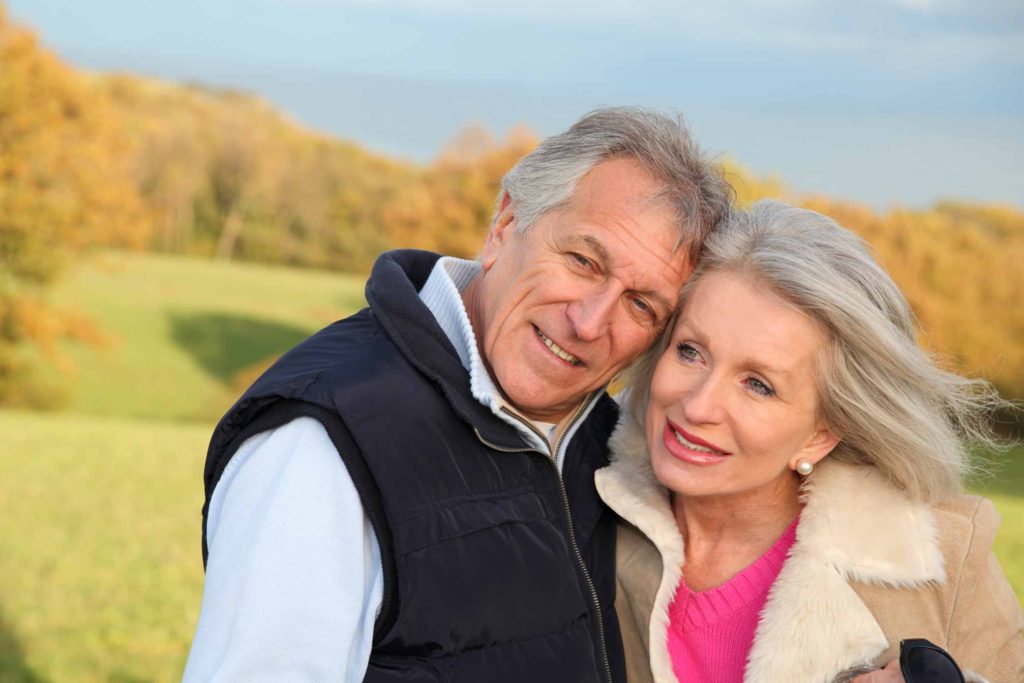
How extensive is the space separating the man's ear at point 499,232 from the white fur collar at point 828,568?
0.76 m

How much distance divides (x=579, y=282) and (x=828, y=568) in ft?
3.34

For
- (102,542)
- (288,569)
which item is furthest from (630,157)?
(102,542)

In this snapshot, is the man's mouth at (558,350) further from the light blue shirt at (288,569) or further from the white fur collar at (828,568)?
the light blue shirt at (288,569)

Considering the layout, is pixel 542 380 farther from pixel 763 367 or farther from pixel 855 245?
pixel 855 245

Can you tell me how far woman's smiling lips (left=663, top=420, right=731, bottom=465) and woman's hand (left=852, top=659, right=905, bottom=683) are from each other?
651mm

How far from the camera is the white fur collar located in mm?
2807

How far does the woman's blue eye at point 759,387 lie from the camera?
9.49 ft

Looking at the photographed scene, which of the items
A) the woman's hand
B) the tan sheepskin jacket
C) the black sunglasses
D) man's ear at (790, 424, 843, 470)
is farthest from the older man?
the black sunglasses

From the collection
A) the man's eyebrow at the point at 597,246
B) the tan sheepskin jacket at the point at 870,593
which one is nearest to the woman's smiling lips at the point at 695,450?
the tan sheepskin jacket at the point at 870,593

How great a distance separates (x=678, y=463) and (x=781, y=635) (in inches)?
20.5

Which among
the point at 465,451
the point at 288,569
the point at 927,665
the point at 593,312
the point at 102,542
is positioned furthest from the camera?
the point at 102,542

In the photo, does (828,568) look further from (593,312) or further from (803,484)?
(593,312)

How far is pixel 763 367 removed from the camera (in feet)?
9.36

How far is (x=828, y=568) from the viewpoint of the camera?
2879mm
